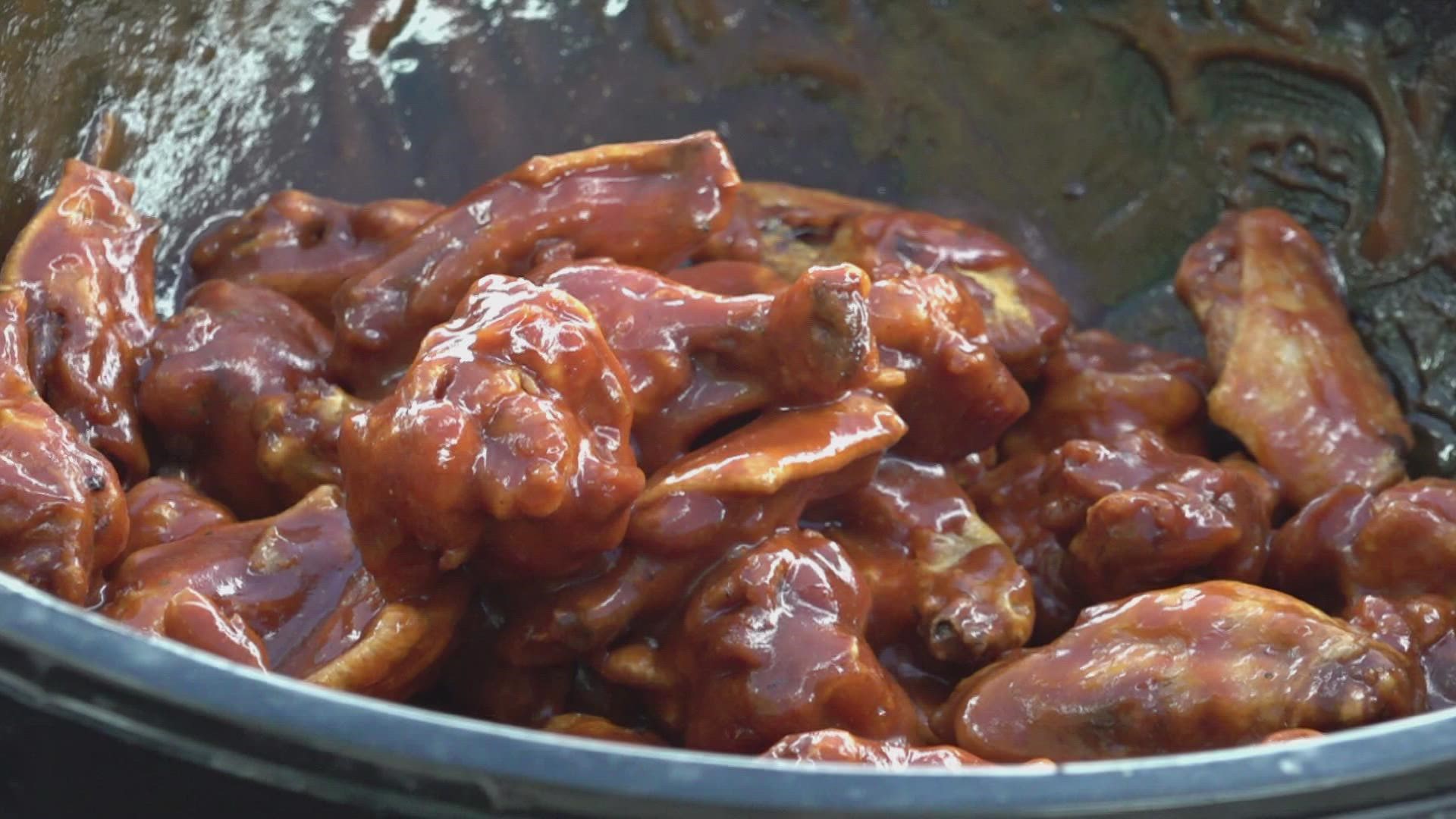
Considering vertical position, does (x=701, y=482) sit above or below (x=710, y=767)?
below

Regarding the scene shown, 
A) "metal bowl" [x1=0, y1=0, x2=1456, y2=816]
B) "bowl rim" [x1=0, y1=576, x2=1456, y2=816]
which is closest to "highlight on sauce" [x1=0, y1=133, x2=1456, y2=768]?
"metal bowl" [x1=0, y1=0, x2=1456, y2=816]

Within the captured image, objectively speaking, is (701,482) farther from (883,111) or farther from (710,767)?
(883,111)

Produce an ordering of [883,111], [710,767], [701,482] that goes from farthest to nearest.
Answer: [883,111] < [701,482] < [710,767]

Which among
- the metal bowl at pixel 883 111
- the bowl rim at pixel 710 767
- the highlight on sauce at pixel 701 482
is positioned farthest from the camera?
the metal bowl at pixel 883 111

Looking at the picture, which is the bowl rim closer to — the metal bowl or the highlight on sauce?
the highlight on sauce

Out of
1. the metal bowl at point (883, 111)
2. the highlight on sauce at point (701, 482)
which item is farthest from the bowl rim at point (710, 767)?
the metal bowl at point (883, 111)

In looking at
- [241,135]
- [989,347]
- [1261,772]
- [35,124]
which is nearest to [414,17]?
[241,135]

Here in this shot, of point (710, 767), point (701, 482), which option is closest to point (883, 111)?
point (701, 482)

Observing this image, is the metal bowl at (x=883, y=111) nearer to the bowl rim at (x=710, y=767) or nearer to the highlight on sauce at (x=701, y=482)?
the highlight on sauce at (x=701, y=482)

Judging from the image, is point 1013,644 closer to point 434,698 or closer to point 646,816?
point 434,698

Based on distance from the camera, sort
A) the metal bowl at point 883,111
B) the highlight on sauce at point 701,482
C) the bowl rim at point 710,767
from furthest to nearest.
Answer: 1. the metal bowl at point 883,111
2. the highlight on sauce at point 701,482
3. the bowl rim at point 710,767
